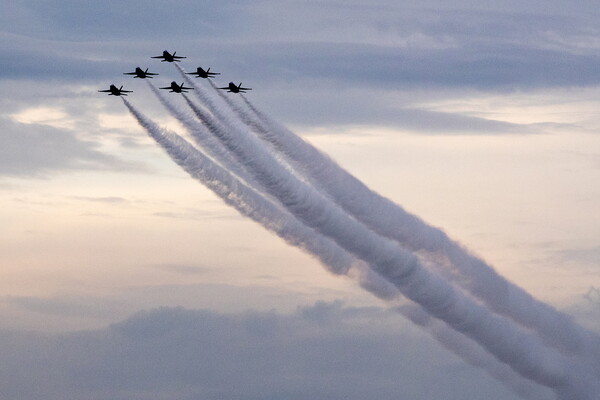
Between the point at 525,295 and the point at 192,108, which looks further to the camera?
the point at 525,295

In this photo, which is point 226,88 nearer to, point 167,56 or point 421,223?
point 167,56

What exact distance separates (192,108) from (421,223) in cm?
3100

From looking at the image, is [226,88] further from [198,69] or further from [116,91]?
[116,91]

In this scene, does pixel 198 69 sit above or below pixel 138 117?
above

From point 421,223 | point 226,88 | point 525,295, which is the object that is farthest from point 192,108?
point 525,295

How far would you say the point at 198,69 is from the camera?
381ft

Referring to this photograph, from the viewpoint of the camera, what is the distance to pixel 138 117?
368ft

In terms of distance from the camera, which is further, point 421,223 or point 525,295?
point 525,295

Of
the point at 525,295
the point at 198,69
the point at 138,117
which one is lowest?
the point at 525,295

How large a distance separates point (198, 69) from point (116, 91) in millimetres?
9460

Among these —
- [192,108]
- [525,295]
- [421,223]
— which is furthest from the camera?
[525,295]

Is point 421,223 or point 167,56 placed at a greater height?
point 167,56

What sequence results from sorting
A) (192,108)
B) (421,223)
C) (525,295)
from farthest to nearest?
(525,295) → (421,223) → (192,108)

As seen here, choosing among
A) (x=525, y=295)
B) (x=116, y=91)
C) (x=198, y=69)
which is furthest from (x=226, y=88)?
(x=525, y=295)
